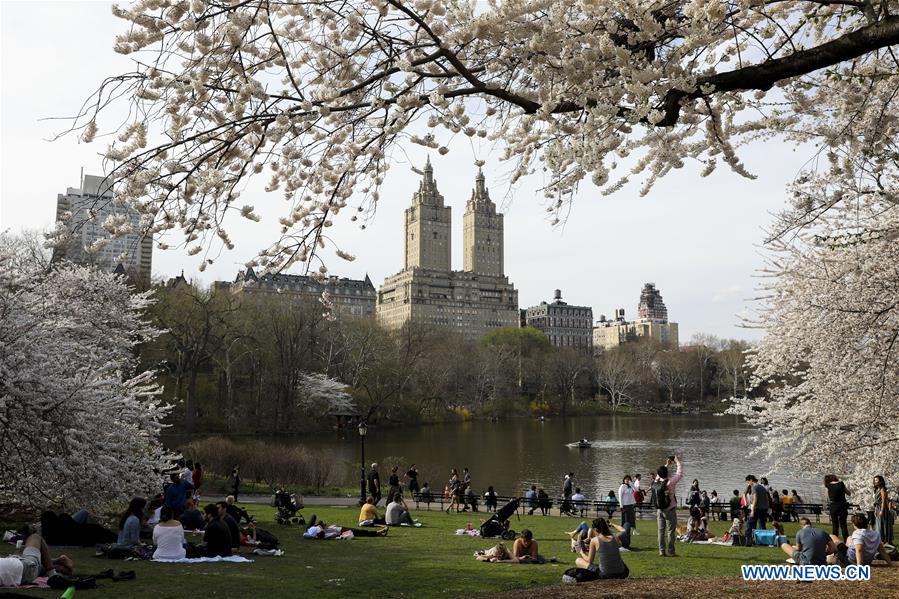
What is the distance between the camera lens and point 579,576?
8742 millimetres

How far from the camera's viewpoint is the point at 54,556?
32.1 feet

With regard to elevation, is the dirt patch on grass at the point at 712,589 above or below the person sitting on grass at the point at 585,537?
above

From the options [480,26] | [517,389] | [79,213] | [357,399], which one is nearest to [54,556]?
[79,213]

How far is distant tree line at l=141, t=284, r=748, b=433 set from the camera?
172 feet

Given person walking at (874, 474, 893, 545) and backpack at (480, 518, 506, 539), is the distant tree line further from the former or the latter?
person walking at (874, 474, 893, 545)

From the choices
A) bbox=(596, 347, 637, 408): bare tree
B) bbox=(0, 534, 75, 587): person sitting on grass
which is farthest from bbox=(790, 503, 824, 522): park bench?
→ bbox=(596, 347, 637, 408): bare tree

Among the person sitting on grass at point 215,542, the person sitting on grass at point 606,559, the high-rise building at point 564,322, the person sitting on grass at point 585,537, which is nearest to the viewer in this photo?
the person sitting on grass at point 606,559

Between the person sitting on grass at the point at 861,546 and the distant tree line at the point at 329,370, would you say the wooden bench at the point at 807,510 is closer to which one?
the person sitting on grass at the point at 861,546

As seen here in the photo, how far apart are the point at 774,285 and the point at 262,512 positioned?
516 inches

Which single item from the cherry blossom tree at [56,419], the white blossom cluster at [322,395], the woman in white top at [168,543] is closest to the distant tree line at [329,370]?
the white blossom cluster at [322,395]

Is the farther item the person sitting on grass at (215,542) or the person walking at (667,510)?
the person walking at (667,510)

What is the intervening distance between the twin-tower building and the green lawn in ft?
441

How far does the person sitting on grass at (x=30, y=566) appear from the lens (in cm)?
753

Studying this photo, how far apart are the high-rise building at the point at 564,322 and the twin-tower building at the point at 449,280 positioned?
1857 cm
